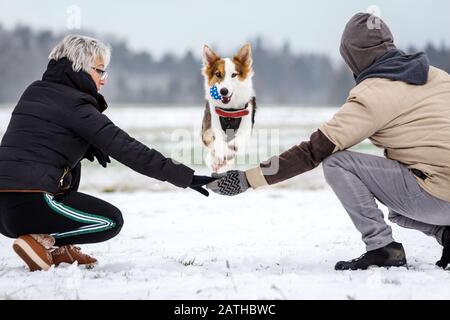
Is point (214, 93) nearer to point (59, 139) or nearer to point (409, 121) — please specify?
point (59, 139)

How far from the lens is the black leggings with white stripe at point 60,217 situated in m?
2.60

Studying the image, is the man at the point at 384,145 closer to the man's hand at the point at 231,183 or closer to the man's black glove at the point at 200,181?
the man's hand at the point at 231,183

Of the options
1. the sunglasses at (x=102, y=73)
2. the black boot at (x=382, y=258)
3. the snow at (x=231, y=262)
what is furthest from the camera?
the sunglasses at (x=102, y=73)

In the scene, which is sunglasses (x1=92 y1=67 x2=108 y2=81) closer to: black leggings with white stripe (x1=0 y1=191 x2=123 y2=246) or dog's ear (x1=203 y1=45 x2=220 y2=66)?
black leggings with white stripe (x1=0 y1=191 x2=123 y2=246)

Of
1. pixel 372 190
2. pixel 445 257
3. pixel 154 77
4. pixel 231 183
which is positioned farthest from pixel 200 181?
pixel 154 77

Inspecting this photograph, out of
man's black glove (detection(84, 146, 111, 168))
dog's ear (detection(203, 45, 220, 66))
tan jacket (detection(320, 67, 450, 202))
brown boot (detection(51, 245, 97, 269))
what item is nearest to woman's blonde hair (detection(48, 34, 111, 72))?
man's black glove (detection(84, 146, 111, 168))

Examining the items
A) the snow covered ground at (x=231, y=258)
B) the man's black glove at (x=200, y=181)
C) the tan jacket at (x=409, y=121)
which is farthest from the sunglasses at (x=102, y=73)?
the tan jacket at (x=409, y=121)

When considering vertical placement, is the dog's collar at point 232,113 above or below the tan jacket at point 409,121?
below

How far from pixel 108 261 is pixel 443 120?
1.88m

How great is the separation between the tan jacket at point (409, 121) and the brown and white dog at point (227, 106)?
75.9 inches

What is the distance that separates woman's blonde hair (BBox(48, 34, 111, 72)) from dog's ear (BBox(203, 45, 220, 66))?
192 cm

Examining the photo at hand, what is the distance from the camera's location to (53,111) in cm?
264
